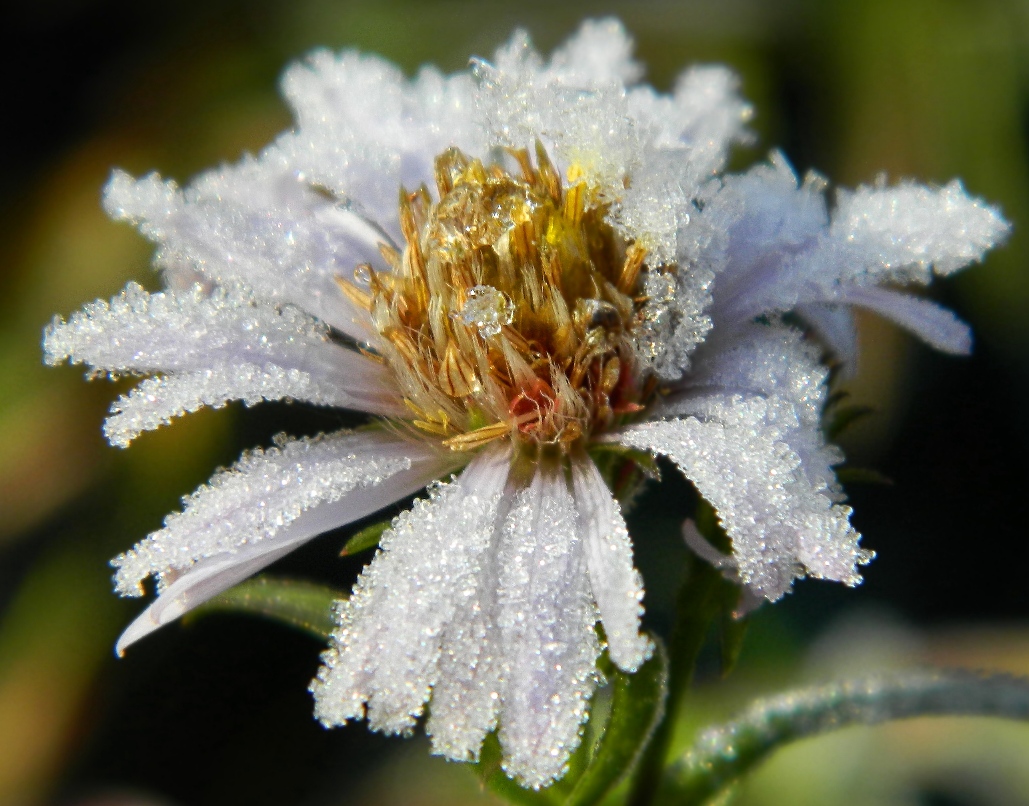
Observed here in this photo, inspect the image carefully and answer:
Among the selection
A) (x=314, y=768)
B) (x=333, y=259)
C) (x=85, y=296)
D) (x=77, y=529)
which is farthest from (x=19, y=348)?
(x=333, y=259)

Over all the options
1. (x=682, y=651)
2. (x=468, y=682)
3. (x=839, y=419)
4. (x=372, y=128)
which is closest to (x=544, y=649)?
(x=468, y=682)

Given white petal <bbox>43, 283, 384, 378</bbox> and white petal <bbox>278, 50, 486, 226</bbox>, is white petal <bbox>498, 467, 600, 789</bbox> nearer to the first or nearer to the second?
white petal <bbox>43, 283, 384, 378</bbox>

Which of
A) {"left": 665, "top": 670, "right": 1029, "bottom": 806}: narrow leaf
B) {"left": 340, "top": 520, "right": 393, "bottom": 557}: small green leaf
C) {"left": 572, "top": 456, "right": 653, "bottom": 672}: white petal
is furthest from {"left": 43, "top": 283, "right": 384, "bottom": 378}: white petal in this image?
{"left": 665, "top": 670, "right": 1029, "bottom": 806}: narrow leaf

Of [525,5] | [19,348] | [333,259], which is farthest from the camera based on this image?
[525,5]

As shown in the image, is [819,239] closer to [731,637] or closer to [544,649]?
[731,637]

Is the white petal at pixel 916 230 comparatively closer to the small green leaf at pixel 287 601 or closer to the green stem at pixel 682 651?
the green stem at pixel 682 651

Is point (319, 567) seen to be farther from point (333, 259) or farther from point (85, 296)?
point (85, 296)

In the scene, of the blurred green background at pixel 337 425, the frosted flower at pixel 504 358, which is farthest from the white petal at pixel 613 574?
the blurred green background at pixel 337 425

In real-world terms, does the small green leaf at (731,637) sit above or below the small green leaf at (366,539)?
below
